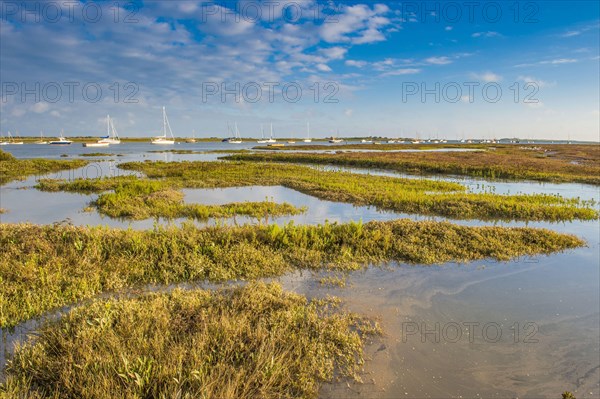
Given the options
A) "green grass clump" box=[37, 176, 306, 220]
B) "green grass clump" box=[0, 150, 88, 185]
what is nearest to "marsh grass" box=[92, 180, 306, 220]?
"green grass clump" box=[37, 176, 306, 220]

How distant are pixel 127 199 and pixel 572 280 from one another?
2279 centimetres

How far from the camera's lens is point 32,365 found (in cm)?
549

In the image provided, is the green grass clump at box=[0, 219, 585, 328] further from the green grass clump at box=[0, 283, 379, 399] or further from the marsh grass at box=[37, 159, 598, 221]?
the marsh grass at box=[37, 159, 598, 221]

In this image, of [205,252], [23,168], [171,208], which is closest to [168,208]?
[171,208]

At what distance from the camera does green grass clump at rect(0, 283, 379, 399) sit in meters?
4.92

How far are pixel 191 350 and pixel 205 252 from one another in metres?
6.13

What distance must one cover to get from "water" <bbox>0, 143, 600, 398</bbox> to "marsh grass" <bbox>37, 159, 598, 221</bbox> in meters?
5.52

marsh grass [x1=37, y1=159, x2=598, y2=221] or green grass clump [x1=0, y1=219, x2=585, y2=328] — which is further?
marsh grass [x1=37, y1=159, x2=598, y2=221]

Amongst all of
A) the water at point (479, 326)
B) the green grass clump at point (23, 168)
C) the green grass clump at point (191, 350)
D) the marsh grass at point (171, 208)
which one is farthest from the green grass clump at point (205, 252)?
Answer: the green grass clump at point (23, 168)

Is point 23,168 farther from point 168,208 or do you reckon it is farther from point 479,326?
point 479,326

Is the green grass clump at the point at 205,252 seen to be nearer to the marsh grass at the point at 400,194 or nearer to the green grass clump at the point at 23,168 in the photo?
the marsh grass at the point at 400,194

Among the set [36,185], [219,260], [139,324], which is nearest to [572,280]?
[219,260]

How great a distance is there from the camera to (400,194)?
24.2 meters

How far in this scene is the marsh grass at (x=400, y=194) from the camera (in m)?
19.5
